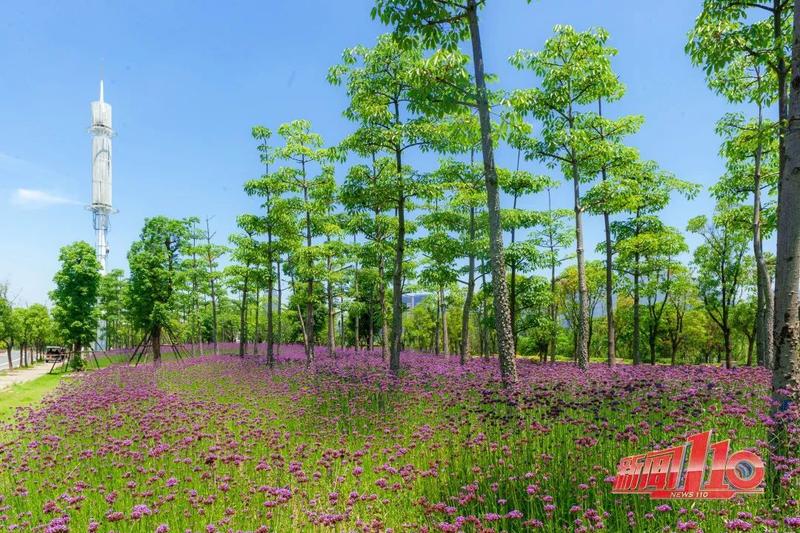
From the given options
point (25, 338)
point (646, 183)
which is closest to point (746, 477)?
point (646, 183)

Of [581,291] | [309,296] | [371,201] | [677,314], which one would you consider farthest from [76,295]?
[677,314]

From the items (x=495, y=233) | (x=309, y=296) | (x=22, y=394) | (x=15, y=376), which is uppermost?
(x=495, y=233)

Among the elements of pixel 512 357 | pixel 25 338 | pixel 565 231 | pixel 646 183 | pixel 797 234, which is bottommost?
pixel 25 338

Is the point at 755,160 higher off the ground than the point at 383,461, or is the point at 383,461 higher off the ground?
the point at 755,160

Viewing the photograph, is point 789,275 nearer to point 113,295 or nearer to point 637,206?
point 637,206

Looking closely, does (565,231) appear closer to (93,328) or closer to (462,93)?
(462,93)

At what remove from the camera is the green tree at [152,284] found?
3269 centimetres

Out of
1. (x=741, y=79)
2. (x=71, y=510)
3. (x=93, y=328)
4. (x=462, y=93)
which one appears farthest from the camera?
(x=93, y=328)

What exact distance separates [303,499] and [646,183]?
23405 millimetres

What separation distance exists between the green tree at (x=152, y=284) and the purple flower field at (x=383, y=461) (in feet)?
71.0

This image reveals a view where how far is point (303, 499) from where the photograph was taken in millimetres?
6203

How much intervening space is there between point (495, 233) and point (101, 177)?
11283cm

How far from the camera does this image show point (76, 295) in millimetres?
33500

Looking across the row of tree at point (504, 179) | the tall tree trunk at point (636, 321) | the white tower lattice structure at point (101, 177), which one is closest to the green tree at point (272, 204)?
the row of tree at point (504, 179)
